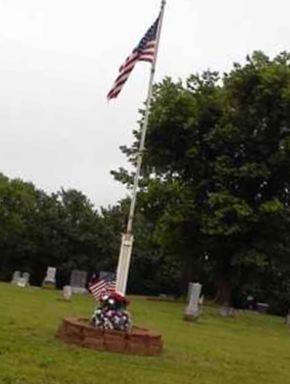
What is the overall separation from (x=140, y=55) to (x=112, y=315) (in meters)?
7.55

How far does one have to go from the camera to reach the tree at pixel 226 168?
36.5 m

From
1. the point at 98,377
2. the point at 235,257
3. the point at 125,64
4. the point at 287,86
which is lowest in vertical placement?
the point at 98,377

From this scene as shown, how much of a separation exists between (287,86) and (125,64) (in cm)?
1768

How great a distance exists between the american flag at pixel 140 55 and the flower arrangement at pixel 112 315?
6114mm

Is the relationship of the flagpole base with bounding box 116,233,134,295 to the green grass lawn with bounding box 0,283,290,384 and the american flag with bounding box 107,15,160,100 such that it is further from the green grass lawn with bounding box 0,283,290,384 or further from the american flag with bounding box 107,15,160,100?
the american flag with bounding box 107,15,160,100

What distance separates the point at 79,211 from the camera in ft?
255

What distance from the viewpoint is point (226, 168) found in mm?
37156

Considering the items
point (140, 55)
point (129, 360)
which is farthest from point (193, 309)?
point (129, 360)

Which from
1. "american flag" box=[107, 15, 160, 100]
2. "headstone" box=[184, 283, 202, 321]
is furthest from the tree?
"american flag" box=[107, 15, 160, 100]

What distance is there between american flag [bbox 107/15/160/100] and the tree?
16229 mm

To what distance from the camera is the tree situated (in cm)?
3647

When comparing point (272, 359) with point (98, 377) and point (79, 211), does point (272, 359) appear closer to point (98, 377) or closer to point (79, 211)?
point (98, 377)

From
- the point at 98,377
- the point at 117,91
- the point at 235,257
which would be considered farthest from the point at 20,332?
the point at 235,257

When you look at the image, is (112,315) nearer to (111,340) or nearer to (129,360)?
(111,340)
